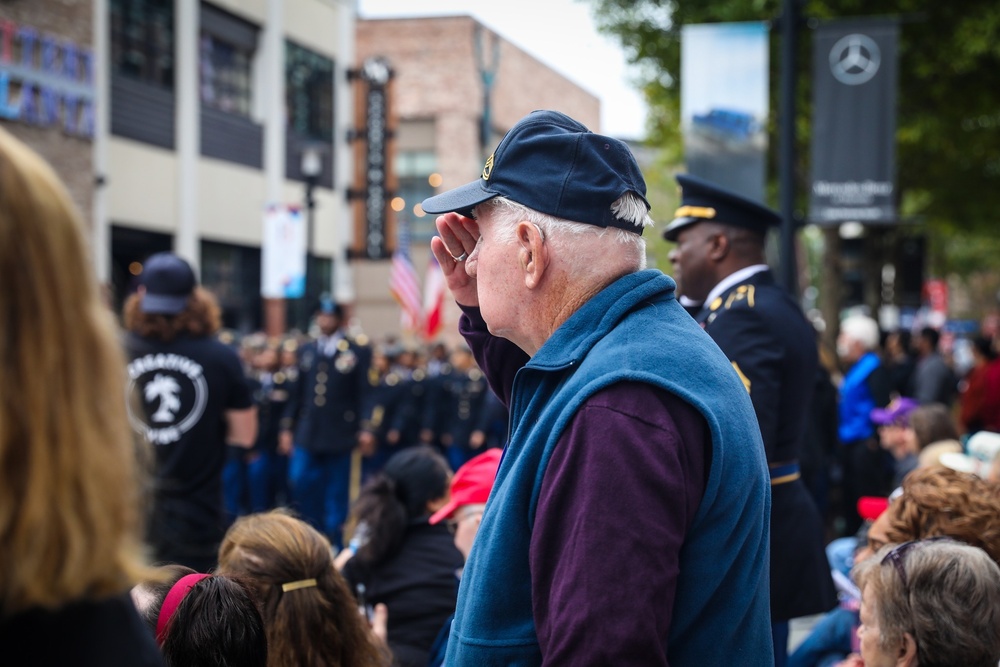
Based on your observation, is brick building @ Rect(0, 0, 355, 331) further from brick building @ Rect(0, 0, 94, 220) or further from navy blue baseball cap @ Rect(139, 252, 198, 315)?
navy blue baseball cap @ Rect(139, 252, 198, 315)

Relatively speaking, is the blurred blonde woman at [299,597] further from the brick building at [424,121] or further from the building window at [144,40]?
the brick building at [424,121]

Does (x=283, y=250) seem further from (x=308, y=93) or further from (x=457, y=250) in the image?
(x=457, y=250)

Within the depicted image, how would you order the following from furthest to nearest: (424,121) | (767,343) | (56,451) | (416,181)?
1. (416,181)
2. (424,121)
3. (767,343)
4. (56,451)

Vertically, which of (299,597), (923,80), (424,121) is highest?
(424,121)

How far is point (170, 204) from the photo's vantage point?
20.0 metres

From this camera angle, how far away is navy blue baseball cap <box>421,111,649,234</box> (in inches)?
77.2

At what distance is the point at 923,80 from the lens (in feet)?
49.7

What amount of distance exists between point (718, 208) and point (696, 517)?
90.5 inches

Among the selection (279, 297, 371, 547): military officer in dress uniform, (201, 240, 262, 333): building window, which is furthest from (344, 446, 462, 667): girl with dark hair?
(201, 240, 262, 333): building window

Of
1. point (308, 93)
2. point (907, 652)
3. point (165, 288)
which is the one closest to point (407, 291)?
point (308, 93)

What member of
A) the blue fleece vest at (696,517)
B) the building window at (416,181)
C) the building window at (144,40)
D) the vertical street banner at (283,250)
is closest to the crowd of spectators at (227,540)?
the blue fleece vest at (696,517)

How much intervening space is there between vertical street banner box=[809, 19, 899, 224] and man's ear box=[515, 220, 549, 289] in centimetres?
656

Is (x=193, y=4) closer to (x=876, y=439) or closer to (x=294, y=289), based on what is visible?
(x=294, y=289)

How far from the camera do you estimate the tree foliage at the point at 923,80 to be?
14.1 m
